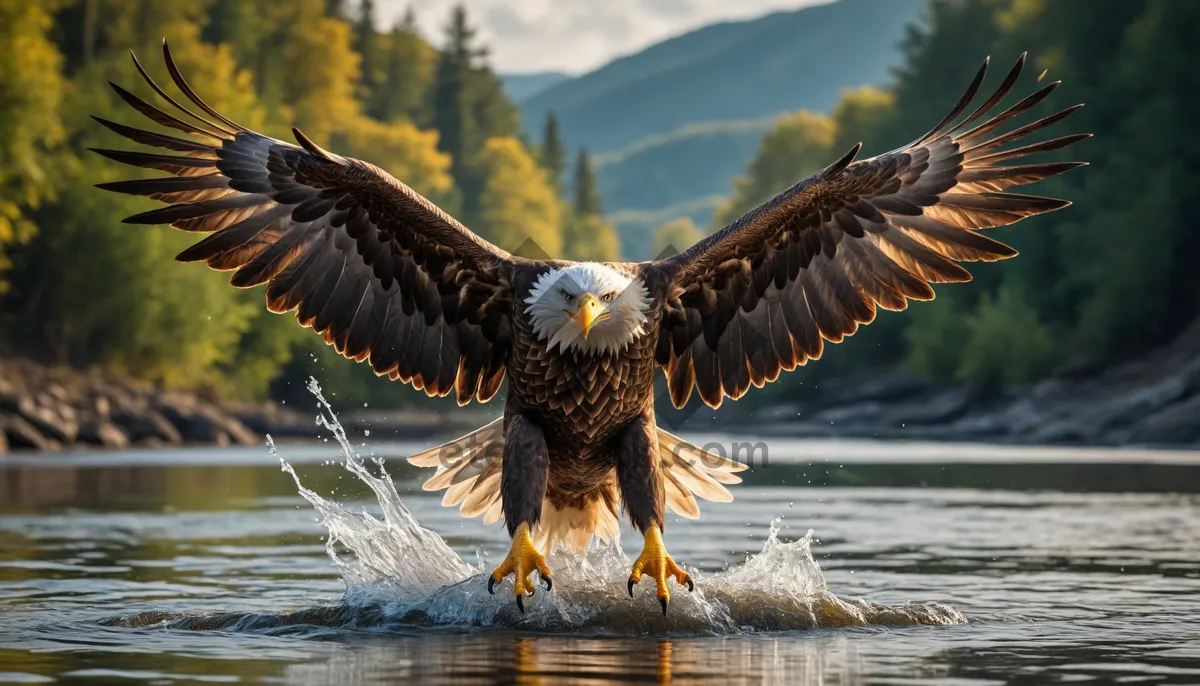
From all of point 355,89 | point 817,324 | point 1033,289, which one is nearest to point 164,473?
point 817,324

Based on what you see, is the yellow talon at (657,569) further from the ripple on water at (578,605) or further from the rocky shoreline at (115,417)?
the rocky shoreline at (115,417)

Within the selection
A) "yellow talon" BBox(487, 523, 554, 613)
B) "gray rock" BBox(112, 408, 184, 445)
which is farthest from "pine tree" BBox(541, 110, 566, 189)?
"yellow talon" BBox(487, 523, 554, 613)

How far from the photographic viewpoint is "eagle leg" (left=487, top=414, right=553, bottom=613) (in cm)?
891

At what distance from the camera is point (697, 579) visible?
31.9ft

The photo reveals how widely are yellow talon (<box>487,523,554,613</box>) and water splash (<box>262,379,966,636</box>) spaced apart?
8.4 inches

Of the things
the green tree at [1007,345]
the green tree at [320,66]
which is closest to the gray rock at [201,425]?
the green tree at [1007,345]

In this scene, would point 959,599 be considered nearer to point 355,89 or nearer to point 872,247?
point 872,247

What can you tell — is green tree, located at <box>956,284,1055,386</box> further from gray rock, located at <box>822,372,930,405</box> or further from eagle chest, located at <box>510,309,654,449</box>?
eagle chest, located at <box>510,309,654,449</box>

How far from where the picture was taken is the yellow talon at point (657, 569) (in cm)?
891

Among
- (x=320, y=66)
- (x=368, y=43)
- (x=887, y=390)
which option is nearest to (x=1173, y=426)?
(x=887, y=390)

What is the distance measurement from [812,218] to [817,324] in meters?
0.74

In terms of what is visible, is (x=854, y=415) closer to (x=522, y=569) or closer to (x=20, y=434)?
(x=20, y=434)

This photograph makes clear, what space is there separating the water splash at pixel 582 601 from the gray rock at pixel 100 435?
25905mm

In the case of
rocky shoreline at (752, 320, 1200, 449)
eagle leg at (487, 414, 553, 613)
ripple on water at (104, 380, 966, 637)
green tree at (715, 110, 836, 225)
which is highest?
green tree at (715, 110, 836, 225)
